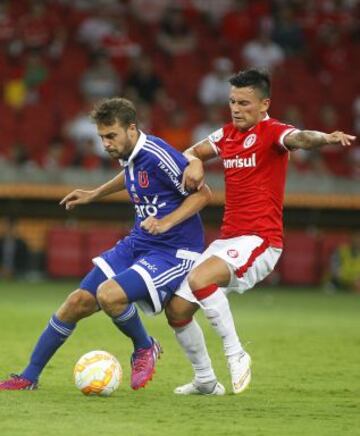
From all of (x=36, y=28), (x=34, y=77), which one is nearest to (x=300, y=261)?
(x=34, y=77)

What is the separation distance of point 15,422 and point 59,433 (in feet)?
1.40

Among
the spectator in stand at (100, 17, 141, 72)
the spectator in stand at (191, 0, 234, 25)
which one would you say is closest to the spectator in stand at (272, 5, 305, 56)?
the spectator in stand at (191, 0, 234, 25)

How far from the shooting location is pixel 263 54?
68.0 feet

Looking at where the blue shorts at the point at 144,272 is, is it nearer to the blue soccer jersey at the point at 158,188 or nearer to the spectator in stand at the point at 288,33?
the blue soccer jersey at the point at 158,188

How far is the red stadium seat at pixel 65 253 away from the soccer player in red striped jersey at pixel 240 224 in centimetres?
1047

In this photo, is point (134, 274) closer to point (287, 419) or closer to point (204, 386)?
point (204, 386)

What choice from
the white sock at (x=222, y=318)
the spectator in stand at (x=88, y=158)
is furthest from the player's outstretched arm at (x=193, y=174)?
the spectator in stand at (x=88, y=158)

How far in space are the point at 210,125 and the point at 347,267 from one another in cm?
324

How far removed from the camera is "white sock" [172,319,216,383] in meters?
7.55

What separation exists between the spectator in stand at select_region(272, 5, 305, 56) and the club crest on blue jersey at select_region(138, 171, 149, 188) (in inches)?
554

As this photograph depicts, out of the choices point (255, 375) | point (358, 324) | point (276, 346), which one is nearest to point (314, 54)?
point (358, 324)

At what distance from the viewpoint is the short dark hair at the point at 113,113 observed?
7.41 metres

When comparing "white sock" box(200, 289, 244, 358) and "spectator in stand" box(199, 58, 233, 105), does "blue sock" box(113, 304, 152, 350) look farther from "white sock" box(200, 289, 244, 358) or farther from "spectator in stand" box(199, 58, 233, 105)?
"spectator in stand" box(199, 58, 233, 105)

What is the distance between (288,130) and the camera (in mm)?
7520
